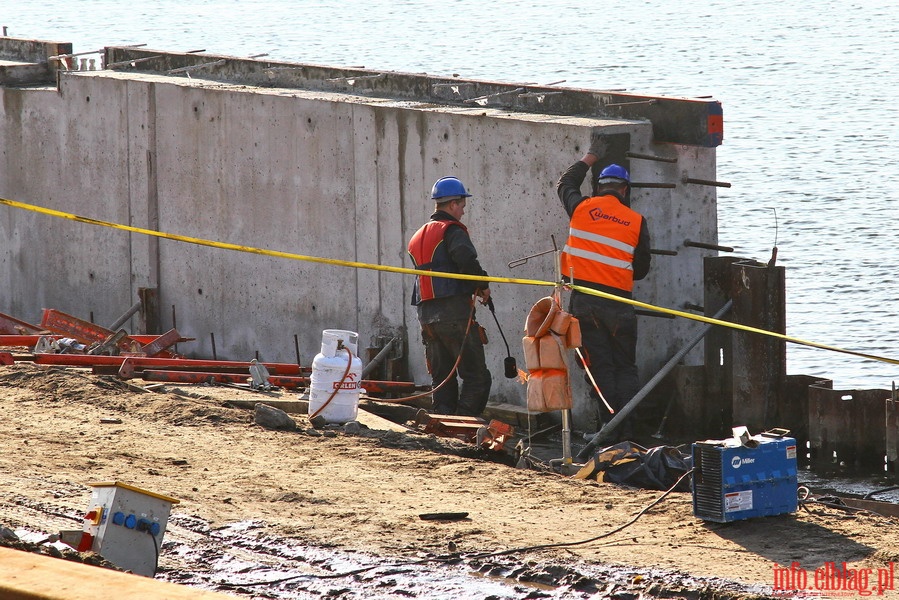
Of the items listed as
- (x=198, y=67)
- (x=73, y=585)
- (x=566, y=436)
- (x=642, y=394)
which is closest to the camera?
(x=73, y=585)

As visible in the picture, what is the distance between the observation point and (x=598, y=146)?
37.0ft

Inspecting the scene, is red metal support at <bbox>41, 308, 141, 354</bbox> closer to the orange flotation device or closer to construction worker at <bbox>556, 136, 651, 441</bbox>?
construction worker at <bbox>556, 136, 651, 441</bbox>

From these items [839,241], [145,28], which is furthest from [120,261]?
[145,28]

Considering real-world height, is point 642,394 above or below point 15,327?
below

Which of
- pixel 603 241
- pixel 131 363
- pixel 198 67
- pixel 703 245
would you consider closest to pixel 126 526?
pixel 131 363

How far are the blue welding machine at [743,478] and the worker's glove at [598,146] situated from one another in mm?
3829

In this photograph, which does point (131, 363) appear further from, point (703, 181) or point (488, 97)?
point (703, 181)

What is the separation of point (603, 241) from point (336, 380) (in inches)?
89.1

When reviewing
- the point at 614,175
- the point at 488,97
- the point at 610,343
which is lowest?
the point at 610,343

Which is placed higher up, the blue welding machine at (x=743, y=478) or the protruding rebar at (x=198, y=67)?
the protruding rebar at (x=198, y=67)

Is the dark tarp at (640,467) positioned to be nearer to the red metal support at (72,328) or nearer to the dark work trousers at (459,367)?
the dark work trousers at (459,367)

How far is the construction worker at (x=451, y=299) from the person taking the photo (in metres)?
A: 11.2

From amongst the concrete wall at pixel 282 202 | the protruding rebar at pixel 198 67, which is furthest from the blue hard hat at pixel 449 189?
the protruding rebar at pixel 198 67

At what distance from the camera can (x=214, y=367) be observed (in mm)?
12344
